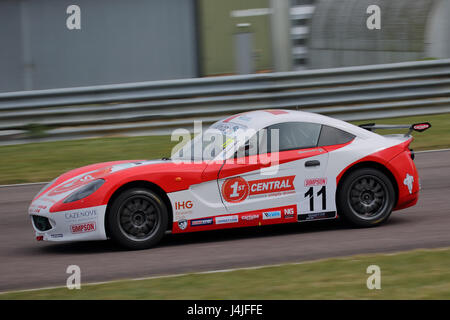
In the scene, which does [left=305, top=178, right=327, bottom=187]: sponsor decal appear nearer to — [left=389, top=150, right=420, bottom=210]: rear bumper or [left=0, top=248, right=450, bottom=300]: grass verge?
[left=389, top=150, right=420, bottom=210]: rear bumper

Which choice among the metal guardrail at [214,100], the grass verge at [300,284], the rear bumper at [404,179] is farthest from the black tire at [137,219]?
the metal guardrail at [214,100]

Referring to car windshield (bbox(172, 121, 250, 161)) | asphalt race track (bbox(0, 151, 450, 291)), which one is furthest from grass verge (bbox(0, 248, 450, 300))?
car windshield (bbox(172, 121, 250, 161))

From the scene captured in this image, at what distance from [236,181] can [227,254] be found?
0.84 meters

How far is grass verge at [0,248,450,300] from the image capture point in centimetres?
594

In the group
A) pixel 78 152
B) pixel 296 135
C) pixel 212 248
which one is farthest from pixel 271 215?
pixel 78 152

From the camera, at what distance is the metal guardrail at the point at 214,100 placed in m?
14.1

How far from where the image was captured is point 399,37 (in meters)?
17.4

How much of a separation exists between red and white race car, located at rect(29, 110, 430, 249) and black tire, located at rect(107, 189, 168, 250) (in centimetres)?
1

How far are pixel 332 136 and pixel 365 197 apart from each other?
79 cm

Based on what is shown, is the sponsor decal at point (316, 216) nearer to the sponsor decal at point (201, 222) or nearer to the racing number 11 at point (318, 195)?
the racing number 11 at point (318, 195)

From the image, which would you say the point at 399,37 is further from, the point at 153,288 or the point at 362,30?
the point at 153,288
